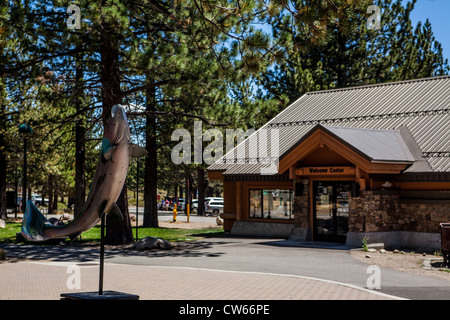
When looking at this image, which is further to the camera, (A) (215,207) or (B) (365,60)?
(A) (215,207)

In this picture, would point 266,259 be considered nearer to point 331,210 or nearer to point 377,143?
point 331,210

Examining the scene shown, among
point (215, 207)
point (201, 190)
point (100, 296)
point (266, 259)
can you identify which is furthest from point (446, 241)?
point (215, 207)

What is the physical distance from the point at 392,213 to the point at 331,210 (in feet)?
7.85

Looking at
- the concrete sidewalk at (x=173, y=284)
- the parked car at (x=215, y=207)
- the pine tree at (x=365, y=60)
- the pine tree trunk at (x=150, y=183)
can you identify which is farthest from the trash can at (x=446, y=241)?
the parked car at (x=215, y=207)

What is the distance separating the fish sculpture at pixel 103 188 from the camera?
732 centimetres

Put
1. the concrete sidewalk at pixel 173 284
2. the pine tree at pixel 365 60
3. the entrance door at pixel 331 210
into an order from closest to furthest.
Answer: the concrete sidewalk at pixel 173 284 → the entrance door at pixel 331 210 → the pine tree at pixel 365 60

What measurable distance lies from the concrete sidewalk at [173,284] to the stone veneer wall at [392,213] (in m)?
7.45

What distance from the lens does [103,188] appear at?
7457 millimetres

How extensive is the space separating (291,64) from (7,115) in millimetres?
19441

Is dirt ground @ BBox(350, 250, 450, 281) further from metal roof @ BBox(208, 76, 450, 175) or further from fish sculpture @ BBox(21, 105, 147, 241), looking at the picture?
fish sculpture @ BBox(21, 105, 147, 241)

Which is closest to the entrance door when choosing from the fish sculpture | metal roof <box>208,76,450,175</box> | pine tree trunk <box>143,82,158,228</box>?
metal roof <box>208,76,450,175</box>

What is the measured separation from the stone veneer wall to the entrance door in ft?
3.62

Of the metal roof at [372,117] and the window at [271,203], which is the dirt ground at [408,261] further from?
the window at [271,203]
